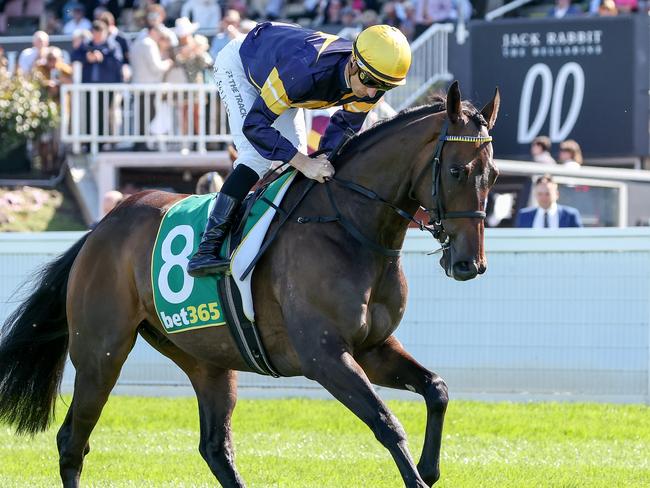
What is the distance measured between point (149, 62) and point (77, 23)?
363 cm

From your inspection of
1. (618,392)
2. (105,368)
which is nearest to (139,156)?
(618,392)

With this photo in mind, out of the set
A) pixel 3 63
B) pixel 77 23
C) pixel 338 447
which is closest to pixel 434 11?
pixel 77 23

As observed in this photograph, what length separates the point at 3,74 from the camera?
14.9m

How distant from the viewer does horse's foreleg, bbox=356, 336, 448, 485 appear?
5.25 m

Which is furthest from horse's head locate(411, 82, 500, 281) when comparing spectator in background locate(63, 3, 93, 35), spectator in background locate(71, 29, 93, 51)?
spectator in background locate(63, 3, 93, 35)

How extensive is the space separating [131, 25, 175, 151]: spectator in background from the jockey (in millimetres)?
8911

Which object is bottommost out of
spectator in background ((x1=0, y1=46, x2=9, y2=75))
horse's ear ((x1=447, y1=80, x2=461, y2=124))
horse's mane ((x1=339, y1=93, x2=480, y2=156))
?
spectator in background ((x1=0, y1=46, x2=9, y2=75))

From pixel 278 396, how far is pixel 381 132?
440 centimetres

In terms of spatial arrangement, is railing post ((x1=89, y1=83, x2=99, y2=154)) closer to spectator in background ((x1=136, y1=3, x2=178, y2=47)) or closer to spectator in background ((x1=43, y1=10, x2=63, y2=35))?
spectator in background ((x1=136, y1=3, x2=178, y2=47))

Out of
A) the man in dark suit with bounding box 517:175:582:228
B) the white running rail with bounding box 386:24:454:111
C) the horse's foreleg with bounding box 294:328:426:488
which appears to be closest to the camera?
the horse's foreleg with bounding box 294:328:426:488

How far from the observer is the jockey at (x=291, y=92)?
5.27 metres

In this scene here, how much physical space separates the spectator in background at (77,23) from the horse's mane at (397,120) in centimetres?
1285

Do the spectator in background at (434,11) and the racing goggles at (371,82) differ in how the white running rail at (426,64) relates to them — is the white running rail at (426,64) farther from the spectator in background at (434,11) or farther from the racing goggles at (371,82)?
the racing goggles at (371,82)

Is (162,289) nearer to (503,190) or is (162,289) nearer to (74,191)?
(503,190)
